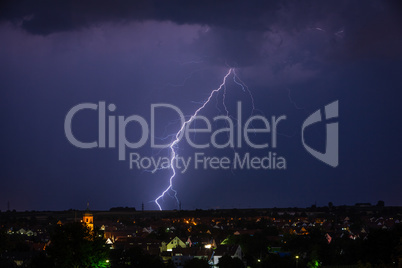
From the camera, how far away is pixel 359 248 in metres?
29.0

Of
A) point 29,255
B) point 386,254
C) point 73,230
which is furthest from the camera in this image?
point 29,255

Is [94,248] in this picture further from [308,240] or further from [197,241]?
[197,241]

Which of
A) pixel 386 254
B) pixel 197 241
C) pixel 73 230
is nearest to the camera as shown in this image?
pixel 386 254

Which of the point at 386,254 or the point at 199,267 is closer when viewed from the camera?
the point at 386,254

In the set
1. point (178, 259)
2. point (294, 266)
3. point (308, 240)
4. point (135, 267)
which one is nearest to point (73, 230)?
point (135, 267)

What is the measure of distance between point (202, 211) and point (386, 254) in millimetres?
95850

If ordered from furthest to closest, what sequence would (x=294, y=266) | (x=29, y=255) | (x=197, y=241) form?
(x=197, y=241) → (x=29, y=255) → (x=294, y=266)

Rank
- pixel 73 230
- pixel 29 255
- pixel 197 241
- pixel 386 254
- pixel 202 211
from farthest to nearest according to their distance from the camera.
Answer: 1. pixel 202 211
2. pixel 197 241
3. pixel 29 255
4. pixel 73 230
5. pixel 386 254

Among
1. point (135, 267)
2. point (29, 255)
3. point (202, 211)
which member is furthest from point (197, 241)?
point (202, 211)

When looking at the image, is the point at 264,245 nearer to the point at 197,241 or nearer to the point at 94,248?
the point at 197,241

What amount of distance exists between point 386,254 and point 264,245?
1799cm

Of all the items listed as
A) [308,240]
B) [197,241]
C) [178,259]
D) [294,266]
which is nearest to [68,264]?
[294,266]

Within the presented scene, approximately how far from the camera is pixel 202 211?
12219 centimetres

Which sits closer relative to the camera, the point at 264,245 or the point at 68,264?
the point at 68,264
